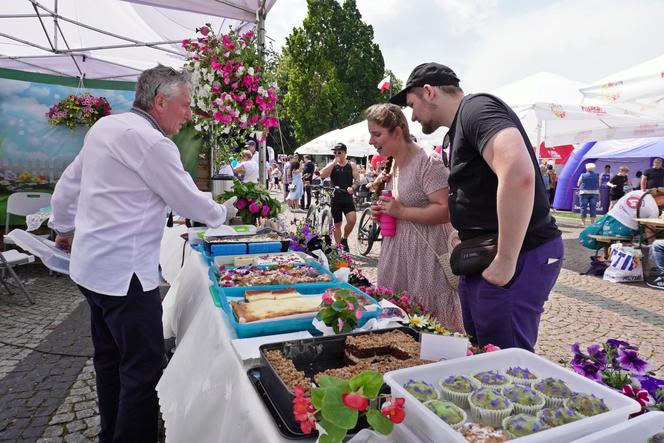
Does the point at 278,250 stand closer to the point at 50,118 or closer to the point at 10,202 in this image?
the point at 10,202

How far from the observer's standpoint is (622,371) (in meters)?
1.14

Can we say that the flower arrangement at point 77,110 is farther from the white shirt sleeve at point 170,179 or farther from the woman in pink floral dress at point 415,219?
the woman in pink floral dress at point 415,219

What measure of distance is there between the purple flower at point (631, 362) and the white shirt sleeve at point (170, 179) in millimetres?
1601

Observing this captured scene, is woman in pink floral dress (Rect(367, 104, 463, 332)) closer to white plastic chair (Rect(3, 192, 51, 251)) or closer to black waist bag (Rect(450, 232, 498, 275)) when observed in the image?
black waist bag (Rect(450, 232, 498, 275))

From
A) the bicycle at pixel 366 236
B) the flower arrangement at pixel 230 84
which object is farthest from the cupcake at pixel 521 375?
the bicycle at pixel 366 236

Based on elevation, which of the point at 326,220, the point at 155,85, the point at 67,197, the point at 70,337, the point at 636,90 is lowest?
the point at 70,337

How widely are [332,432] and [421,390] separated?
0.25 meters

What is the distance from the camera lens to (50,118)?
6805mm

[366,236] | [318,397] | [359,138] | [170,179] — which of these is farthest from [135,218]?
[359,138]

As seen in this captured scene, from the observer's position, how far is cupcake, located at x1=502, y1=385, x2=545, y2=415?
91cm

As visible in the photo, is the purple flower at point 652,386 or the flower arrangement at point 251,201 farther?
the flower arrangement at point 251,201

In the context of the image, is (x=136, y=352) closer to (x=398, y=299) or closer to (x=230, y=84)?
(x=398, y=299)

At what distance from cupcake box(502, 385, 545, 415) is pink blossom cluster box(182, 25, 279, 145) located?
2.94 meters

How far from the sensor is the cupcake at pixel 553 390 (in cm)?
93
